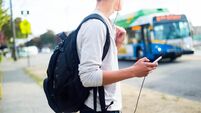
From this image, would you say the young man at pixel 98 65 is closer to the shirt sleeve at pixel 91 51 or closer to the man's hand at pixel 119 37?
the shirt sleeve at pixel 91 51

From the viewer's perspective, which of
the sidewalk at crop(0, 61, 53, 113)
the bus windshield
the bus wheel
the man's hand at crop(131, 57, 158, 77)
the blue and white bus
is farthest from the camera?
the bus wheel

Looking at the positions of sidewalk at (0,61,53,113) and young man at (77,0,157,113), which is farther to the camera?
sidewalk at (0,61,53,113)

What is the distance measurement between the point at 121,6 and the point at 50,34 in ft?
278

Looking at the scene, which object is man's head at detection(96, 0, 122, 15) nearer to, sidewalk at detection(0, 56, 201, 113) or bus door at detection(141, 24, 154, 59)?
sidewalk at detection(0, 56, 201, 113)

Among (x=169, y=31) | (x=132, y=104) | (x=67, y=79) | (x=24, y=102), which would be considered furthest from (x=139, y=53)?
(x=67, y=79)

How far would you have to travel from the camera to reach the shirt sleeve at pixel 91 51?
2230mm

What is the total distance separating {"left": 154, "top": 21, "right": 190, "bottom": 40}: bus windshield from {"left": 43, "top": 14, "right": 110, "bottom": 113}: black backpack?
19.0 meters

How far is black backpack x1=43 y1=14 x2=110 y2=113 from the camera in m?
2.29

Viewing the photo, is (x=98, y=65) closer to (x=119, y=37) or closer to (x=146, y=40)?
(x=119, y=37)

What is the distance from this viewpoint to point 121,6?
2.59m

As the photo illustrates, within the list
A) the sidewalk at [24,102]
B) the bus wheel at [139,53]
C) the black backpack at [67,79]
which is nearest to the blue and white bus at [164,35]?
the bus wheel at [139,53]

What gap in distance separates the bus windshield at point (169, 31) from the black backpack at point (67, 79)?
18958 millimetres

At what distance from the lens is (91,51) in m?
2.23

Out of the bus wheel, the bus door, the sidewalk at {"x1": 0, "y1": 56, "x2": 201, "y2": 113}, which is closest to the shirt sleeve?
the sidewalk at {"x1": 0, "y1": 56, "x2": 201, "y2": 113}
